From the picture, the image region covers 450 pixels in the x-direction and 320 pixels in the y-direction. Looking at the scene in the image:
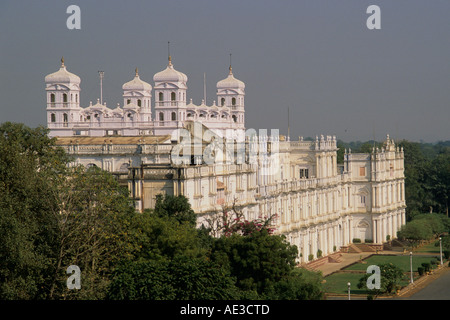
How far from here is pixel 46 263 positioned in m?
44.7

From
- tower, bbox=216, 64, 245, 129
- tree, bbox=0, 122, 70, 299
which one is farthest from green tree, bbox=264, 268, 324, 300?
tower, bbox=216, 64, 245, 129

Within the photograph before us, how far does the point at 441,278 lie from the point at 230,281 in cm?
3518

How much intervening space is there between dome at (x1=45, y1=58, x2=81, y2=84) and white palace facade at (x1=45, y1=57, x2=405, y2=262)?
12 cm

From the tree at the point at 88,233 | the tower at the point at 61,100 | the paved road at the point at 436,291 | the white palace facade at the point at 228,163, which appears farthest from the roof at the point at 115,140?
the tree at the point at 88,233

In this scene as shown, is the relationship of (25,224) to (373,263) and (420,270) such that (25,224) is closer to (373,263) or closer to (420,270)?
(420,270)

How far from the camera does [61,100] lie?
105m

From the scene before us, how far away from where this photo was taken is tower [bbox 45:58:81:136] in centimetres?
10475

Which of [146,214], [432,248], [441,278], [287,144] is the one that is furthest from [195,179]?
[432,248]

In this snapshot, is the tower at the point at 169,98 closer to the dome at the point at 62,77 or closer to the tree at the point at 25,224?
the dome at the point at 62,77

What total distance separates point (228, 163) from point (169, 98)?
35.6m

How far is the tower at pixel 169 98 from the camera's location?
10325 centimetres

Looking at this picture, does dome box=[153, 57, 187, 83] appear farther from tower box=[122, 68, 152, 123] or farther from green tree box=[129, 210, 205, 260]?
green tree box=[129, 210, 205, 260]
